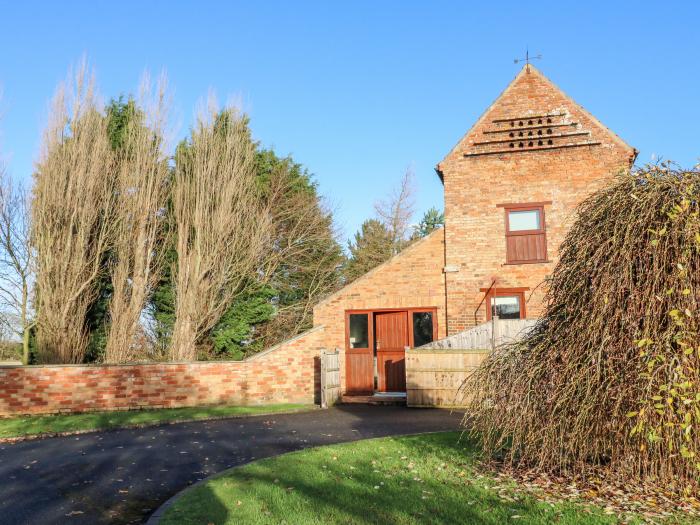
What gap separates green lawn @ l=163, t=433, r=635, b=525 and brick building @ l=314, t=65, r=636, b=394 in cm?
883

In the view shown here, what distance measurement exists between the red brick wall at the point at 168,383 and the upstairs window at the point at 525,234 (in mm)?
5832

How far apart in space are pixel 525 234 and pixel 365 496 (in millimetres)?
11843

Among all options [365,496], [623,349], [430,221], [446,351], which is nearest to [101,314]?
[446,351]

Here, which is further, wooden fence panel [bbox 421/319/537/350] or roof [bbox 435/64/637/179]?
roof [bbox 435/64/637/179]

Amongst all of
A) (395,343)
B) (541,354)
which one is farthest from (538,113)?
(541,354)

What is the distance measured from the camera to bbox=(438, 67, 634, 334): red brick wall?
1609 centimetres

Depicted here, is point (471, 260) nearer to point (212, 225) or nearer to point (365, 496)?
point (212, 225)

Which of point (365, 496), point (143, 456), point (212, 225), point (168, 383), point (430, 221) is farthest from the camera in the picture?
point (430, 221)

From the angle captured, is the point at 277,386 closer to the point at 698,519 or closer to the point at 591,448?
the point at 591,448

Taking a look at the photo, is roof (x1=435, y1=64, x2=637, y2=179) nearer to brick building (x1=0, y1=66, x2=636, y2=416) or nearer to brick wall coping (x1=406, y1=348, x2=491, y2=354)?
brick building (x1=0, y1=66, x2=636, y2=416)

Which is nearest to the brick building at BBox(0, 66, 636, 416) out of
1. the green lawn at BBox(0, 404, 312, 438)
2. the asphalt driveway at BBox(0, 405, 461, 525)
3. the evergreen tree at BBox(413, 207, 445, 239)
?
the green lawn at BBox(0, 404, 312, 438)

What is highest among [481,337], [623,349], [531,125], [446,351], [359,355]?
[531,125]

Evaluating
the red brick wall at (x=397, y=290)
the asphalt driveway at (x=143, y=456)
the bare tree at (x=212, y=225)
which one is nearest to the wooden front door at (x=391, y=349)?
the red brick wall at (x=397, y=290)

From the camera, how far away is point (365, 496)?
583cm
